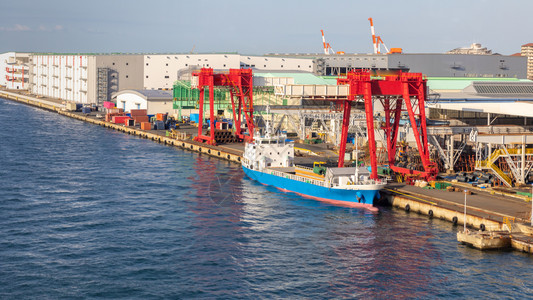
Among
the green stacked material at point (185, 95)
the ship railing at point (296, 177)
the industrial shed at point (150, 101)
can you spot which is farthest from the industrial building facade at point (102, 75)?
the ship railing at point (296, 177)

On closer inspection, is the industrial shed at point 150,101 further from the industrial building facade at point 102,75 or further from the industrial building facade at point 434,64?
the industrial building facade at point 434,64

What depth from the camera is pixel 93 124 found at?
147250 mm

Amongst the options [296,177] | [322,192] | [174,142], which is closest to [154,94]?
[174,142]

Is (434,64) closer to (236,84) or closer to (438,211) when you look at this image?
(236,84)

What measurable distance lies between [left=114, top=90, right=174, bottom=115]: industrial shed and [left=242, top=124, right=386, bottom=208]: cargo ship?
65.4 m

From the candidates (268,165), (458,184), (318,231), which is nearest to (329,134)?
(268,165)

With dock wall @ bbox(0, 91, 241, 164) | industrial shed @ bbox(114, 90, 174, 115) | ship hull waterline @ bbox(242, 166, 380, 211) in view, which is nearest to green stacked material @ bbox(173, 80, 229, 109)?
industrial shed @ bbox(114, 90, 174, 115)

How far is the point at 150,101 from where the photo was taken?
142 m

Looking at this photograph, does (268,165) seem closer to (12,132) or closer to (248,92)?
(248,92)

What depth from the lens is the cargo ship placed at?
6444 centimetres

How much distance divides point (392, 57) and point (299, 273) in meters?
126

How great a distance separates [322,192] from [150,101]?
81927 millimetres

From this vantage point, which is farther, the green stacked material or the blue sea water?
the green stacked material

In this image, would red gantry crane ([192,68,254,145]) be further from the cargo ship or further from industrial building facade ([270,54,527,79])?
industrial building facade ([270,54,527,79])
